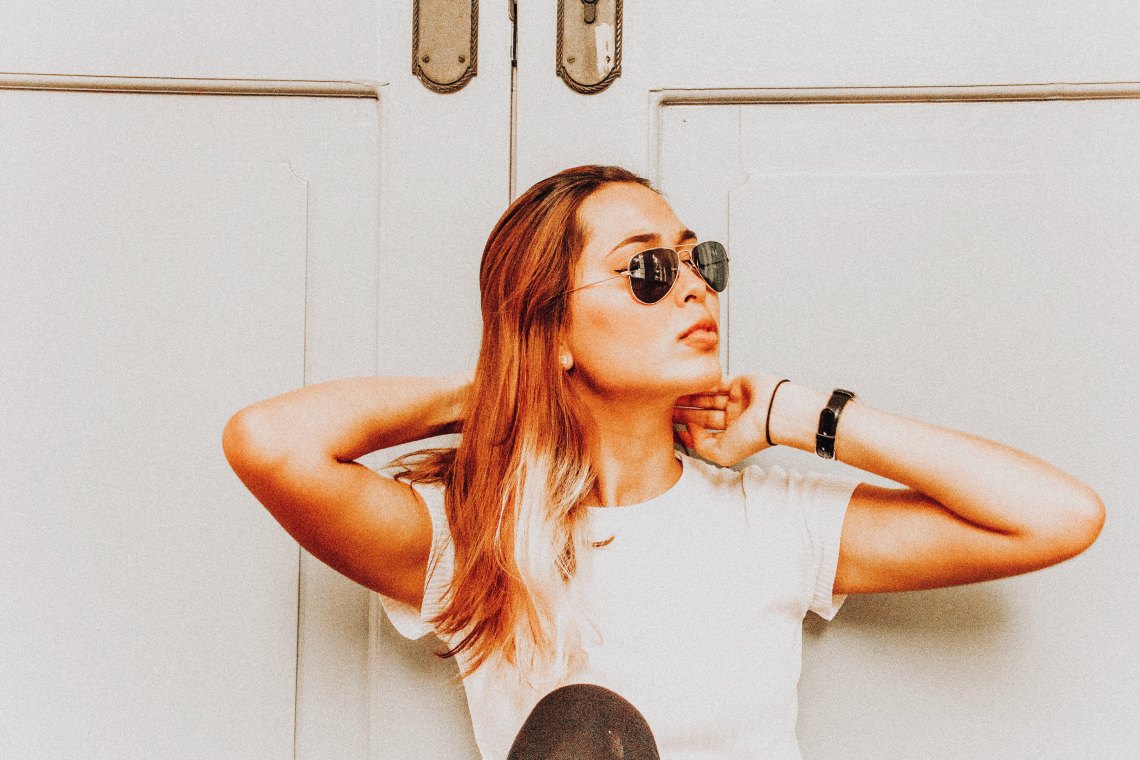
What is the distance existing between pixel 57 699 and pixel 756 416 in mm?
1350

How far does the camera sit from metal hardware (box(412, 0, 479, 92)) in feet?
4.38

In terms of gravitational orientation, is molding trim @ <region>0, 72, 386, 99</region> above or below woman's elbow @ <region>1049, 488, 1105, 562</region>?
above

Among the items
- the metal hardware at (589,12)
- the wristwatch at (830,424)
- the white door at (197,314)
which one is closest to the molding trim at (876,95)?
the metal hardware at (589,12)

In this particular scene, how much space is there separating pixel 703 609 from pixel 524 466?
34 centimetres

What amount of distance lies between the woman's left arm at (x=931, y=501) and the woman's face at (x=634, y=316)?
0.15m

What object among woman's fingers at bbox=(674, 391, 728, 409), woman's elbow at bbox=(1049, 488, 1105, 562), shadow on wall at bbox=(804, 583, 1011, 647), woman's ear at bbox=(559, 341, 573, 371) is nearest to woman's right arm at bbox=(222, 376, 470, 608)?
woman's ear at bbox=(559, 341, 573, 371)

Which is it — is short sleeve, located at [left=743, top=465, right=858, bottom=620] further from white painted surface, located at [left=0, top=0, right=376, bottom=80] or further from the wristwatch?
white painted surface, located at [left=0, top=0, right=376, bottom=80]

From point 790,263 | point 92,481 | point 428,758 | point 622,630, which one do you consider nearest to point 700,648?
point 622,630

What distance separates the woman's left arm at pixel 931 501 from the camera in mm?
1021

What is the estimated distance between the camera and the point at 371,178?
1366 mm

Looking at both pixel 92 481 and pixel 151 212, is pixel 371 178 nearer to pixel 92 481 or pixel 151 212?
pixel 151 212

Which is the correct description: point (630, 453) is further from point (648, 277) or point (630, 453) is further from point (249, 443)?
point (249, 443)

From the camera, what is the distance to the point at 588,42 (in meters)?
1.33

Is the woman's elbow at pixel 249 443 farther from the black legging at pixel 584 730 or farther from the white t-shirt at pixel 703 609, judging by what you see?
the black legging at pixel 584 730
